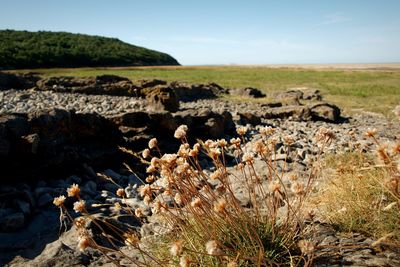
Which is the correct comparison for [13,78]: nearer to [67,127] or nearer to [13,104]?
[13,104]

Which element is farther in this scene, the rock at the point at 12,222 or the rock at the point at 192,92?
the rock at the point at 192,92

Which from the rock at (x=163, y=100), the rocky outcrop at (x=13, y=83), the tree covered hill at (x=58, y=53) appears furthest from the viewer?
the tree covered hill at (x=58, y=53)

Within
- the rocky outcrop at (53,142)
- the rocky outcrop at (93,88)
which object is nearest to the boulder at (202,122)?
the rocky outcrop at (53,142)

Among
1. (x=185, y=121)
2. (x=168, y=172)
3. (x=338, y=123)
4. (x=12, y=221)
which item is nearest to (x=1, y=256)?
(x=12, y=221)

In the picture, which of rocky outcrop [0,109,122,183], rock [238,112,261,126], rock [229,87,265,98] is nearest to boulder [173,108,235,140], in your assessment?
rocky outcrop [0,109,122,183]

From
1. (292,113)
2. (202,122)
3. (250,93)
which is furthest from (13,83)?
(292,113)

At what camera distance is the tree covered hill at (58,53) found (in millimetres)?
50188

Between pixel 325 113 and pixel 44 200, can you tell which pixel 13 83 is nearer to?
pixel 325 113

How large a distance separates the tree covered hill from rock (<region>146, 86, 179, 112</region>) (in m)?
40.6

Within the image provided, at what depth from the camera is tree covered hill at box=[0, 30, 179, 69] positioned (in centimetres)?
5019

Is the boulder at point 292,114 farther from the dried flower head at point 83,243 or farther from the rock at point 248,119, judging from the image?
the dried flower head at point 83,243

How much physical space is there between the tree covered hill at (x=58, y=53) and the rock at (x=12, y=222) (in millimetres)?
48357

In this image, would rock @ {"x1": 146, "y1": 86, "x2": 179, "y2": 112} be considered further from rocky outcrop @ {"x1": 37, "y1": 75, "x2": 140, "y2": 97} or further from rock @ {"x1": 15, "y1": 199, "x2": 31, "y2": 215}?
rock @ {"x1": 15, "y1": 199, "x2": 31, "y2": 215}

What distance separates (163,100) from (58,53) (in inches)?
2055
